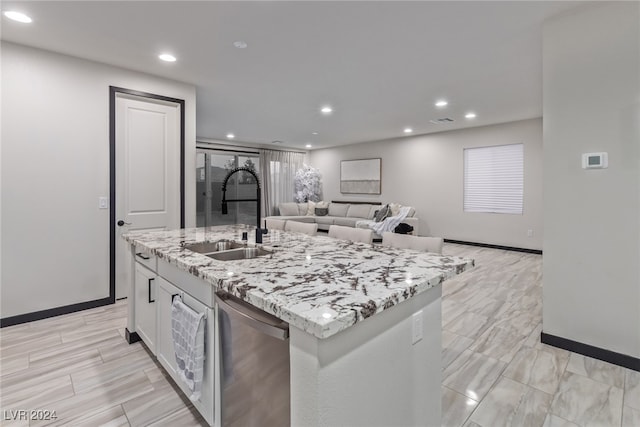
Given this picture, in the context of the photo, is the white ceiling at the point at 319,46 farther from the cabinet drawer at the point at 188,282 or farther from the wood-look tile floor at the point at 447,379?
the wood-look tile floor at the point at 447,379

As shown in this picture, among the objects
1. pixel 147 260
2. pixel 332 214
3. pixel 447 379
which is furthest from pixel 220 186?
pixel 447 379

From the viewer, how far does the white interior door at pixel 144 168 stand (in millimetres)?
3398

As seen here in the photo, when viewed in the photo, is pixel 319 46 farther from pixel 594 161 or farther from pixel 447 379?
pixel 447 379

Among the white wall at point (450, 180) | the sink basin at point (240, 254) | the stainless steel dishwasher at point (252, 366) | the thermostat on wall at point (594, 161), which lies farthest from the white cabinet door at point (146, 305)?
the white wall at point (450, 180)

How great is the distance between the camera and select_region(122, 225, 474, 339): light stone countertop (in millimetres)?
918

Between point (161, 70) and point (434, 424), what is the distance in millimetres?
3931

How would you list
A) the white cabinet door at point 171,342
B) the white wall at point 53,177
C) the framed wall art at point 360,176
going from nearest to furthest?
the white cabinet door at point 171,342 → the white wall at point 53,177 → the framed wall art at point 360,176

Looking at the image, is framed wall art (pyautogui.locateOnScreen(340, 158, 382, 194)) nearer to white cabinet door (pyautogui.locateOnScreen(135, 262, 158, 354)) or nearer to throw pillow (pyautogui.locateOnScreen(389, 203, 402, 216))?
throw pillow (pyautogui.locateOnScreen(389, 203, 402, 216))

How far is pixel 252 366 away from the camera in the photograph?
3.96ft

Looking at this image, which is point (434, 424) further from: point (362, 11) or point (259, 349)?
point (362, 11)

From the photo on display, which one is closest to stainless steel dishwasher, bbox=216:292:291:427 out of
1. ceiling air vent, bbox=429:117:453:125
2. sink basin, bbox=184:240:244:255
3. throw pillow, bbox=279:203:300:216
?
sink basin, bbox=184:240:244:255

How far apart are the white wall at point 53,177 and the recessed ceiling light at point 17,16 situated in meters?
0.54

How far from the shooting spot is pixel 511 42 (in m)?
2.83

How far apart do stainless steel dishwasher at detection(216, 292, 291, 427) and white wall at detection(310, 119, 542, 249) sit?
6234 millimetres
